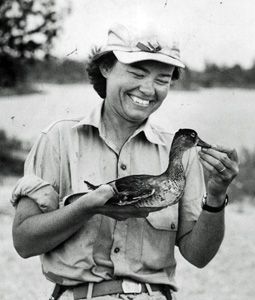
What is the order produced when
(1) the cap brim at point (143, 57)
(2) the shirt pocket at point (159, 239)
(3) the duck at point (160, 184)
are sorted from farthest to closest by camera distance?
(2) the shirt pocket at point (159, 239)
(1) the cap brim at point (143, 57)
(3) the duck at point (160, 184)

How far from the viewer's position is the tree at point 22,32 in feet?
25.2

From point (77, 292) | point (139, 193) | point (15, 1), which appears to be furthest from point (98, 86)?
point (15, 1)

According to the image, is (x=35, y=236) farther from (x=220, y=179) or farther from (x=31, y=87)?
(x=31, y=87)

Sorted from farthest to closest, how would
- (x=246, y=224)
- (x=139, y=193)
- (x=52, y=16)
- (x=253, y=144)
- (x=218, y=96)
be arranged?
1. (x=253, y=144)
2. (x=218, y=96)
3. (x=246, y=224)
4. (x=52, y=16)
5. (x=139, y=193)

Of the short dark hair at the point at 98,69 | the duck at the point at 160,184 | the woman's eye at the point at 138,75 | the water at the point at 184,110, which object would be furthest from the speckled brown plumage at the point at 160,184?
the water at the point at 184,110

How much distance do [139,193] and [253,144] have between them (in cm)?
706

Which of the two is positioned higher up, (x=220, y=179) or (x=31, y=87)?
(x=220, y=179)

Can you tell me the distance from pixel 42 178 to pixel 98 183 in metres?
0.25

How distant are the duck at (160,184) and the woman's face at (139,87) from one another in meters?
0.18

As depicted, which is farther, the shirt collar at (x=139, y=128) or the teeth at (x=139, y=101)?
the shirt collar at (x=139, y=128)

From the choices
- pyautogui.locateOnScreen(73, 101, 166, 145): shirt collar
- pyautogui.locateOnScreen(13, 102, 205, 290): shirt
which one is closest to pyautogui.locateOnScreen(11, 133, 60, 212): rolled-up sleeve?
pyautogui.locateOnScreen(13, 102, 205, 290): shirt

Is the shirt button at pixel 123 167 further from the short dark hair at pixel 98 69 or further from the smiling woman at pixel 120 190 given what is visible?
the short dark hair at pixel 98 69

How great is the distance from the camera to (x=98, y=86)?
334 cm

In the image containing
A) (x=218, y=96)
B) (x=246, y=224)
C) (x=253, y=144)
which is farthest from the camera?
(x=253, y=144)
